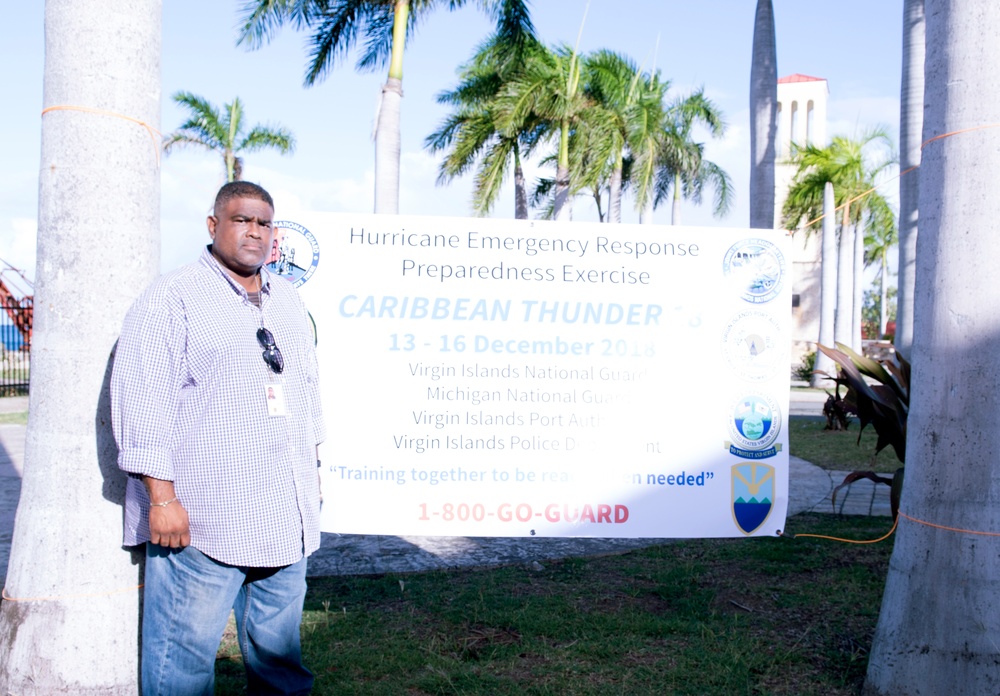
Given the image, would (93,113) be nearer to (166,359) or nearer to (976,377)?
(166,359)

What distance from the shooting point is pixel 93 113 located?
2797mm

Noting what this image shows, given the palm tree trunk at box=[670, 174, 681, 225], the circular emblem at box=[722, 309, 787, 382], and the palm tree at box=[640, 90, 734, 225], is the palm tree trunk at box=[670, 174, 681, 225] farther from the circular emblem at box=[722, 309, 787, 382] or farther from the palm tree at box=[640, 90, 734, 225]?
the circular emblem at box=[722, 309, 787, 382]

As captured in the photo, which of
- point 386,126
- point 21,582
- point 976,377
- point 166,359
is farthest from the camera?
point 386,126

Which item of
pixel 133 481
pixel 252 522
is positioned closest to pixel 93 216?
pixel 133 481

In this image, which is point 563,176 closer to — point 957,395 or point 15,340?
point 15,340

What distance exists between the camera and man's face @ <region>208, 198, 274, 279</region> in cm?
290

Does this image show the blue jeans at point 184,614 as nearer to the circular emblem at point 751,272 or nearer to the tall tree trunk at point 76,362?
the tall tree trunk at point 76,362

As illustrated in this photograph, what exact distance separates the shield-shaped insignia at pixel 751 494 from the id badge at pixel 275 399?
87.0 inches

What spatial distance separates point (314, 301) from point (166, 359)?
1.30 m

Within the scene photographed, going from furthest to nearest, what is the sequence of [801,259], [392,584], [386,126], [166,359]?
[801,259], [386,126], [392,584], [166,359]

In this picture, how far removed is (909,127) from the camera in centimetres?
949

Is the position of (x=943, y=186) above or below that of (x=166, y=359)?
above

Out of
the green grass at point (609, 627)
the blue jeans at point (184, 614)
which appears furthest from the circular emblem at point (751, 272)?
the blue jeans at point (184, 614)

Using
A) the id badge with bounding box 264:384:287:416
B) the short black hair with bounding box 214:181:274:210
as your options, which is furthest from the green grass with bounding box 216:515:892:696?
the short black hair with bounding box 214:181:274:210
